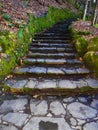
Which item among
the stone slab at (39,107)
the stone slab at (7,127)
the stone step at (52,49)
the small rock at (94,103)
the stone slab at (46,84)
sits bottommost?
the stone slab at (7,127)

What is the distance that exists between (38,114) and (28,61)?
8.96ft

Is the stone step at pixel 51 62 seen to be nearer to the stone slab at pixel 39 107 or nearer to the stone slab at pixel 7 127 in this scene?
the stone slab at pixel 39 107

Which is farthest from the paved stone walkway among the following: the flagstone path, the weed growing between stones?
the weed growing between stones

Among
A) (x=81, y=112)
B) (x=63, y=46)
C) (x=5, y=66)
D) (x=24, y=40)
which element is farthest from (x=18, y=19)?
(x=81, y=112)

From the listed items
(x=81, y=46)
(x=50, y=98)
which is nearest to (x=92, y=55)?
(x=81, y=46)

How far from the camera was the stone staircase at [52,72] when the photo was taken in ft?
17.0

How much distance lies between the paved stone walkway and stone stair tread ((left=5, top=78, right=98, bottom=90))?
0.33 m

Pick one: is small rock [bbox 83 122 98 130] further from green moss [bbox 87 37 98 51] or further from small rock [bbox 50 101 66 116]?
green moss [bbox 87 37 98 51]

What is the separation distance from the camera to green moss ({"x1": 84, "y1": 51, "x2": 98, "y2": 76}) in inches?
232

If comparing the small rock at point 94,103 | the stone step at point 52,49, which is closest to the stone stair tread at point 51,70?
the small rock at point 94,103

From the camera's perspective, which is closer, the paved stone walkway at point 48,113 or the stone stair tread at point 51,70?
the paved stone walkway at point 48,113

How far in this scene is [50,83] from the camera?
17.6 feet

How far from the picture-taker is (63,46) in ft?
26.5

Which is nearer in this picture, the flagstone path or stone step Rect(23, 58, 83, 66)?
the flagstone path
